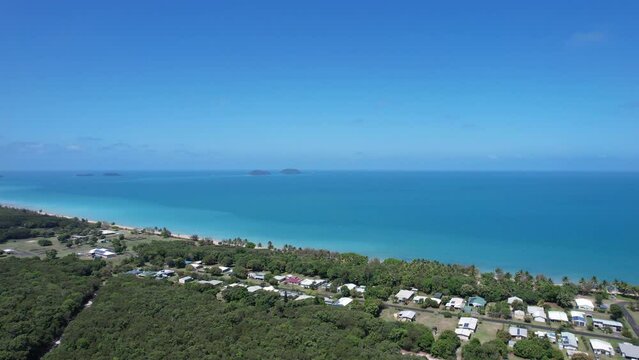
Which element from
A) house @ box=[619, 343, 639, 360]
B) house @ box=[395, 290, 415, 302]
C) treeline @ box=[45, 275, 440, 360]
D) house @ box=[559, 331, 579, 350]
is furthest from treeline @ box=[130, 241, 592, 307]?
treeline @ box=[45, 275, 440, 360]

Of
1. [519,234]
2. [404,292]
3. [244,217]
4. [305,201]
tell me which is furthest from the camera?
[305,201]

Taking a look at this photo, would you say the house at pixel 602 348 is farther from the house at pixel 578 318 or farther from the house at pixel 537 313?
the house at pixel 537 313

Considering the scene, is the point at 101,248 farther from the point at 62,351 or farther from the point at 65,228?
the point at 62,351

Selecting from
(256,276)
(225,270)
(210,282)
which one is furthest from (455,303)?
(225,270)

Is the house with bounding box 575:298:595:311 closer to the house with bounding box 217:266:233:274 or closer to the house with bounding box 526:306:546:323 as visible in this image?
the house with bounding box 526:306:546:323

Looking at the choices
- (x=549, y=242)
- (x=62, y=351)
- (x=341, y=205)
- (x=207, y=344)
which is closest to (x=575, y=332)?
(x=207, y=344)
